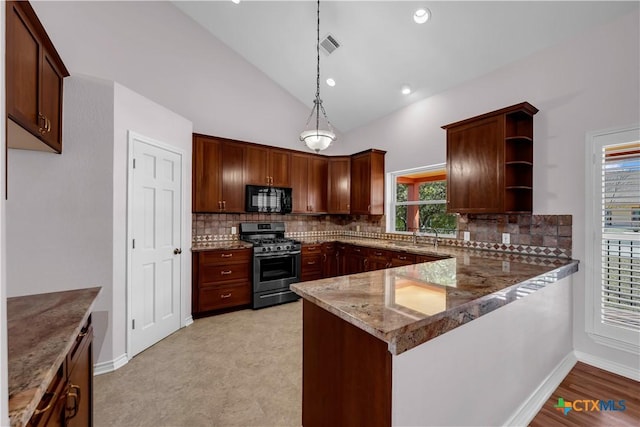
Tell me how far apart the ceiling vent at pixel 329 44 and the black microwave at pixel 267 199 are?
7.21 ft

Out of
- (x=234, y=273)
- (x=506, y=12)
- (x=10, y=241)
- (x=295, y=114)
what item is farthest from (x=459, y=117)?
(x=10, y=241)

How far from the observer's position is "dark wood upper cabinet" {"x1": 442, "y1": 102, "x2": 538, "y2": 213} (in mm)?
2818

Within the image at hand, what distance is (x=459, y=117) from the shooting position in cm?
362

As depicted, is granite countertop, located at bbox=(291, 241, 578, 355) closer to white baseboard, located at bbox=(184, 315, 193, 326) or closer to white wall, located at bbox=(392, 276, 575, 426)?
white wall, located at bbox=(392, 276, 575, 426)

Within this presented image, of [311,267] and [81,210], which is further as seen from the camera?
[311,267]

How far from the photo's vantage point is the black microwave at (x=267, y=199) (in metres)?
4.25

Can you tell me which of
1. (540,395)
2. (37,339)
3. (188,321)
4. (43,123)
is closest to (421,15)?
(43,123)

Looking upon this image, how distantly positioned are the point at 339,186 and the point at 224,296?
277 centimetres

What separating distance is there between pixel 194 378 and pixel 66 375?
144cm

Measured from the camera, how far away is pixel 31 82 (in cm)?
162

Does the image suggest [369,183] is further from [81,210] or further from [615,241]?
[81,210]

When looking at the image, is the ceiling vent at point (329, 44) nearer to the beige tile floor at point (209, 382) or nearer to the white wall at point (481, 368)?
the white wall at point (481, 368)

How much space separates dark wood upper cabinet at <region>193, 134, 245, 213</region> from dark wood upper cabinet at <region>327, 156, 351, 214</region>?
173cm

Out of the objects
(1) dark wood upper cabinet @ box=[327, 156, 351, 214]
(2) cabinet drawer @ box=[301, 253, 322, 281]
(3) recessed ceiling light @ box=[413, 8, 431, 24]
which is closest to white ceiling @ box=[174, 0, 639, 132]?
(3) recessed ceiling light @ box=[413, 8, 431, 24]
